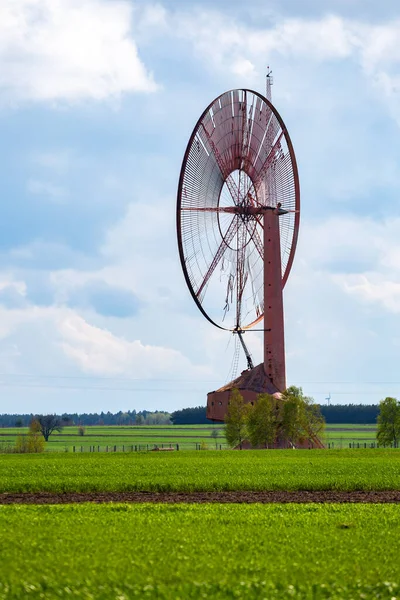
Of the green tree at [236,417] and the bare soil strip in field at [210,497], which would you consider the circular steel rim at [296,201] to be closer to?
the green tree at [236,417]

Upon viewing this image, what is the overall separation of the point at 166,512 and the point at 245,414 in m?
59.6

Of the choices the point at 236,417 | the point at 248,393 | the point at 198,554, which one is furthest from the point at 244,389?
the point at 198,554

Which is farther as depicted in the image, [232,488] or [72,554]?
[232,488]

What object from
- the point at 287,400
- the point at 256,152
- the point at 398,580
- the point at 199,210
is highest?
the point at 256,152

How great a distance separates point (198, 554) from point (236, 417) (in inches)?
2689

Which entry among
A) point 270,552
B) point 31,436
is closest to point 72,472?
point 270,552

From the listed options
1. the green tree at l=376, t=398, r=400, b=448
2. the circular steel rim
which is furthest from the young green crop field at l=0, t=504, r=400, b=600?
the green tree at l=376, t=398, r=400, b=448

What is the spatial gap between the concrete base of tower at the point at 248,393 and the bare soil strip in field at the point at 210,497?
162 ft

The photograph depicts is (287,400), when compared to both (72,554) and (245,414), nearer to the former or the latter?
(245,414)

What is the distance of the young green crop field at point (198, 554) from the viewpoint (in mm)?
15023

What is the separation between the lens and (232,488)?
36031 millimetres

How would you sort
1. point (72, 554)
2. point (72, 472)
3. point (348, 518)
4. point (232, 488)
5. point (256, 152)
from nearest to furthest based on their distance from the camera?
point (72, 554) < point (348, 518) < point (232, 488) < point (72, 472) < point (256, 152)

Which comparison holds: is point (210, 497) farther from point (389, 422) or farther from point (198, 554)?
point (389, 422)

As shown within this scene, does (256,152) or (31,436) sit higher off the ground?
(256,152)
